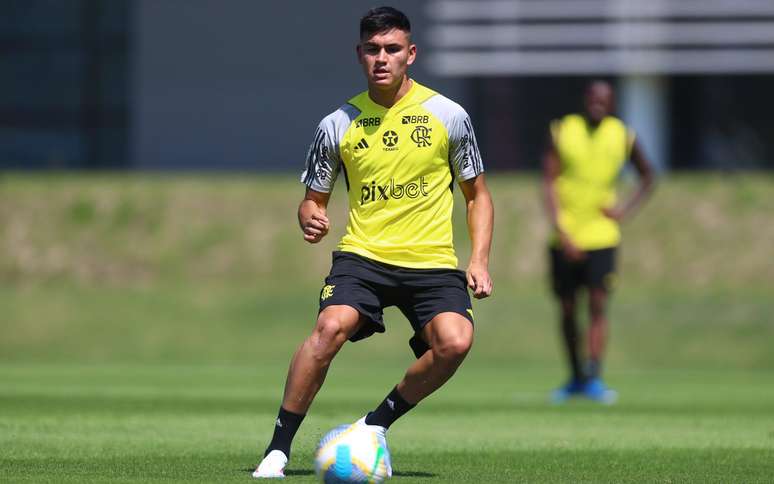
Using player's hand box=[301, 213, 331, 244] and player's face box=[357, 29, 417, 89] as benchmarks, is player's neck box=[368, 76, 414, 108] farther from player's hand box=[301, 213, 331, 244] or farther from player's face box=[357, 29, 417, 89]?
player's hand box=[301, 213, 331, 244]

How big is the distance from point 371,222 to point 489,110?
1046 inches

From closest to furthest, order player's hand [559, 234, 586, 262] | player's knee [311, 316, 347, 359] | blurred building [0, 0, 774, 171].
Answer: player's knee [311, 316, 347, 359] < player's hand [559, 234, 586, 262] < blurred building [0, 0, 774, 171]

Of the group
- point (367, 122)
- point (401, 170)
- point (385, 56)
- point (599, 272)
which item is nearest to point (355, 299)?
point (401, 170)

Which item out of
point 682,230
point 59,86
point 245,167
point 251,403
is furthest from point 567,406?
point 59,86

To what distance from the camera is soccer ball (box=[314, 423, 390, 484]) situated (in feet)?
24.0

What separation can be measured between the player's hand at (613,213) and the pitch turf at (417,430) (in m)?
1.56

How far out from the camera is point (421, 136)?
8102 millimetres

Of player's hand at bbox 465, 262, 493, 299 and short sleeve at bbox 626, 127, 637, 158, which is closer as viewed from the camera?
player's hand at bbox 465, 262, 493, 299

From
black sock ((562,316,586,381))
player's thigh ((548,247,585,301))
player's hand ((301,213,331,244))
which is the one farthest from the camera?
player's thigh ((548,247,585,301))

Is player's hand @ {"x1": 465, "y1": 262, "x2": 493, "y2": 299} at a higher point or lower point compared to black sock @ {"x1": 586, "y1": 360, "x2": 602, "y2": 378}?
higher

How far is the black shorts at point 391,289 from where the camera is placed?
7992 millimetres

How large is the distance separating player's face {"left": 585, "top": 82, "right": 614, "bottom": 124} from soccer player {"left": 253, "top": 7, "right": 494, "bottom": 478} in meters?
6.34

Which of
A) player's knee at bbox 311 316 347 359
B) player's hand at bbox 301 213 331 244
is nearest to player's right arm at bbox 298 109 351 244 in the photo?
player's hand at bbox 301 213 331 244

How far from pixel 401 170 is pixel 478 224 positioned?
49 cm
